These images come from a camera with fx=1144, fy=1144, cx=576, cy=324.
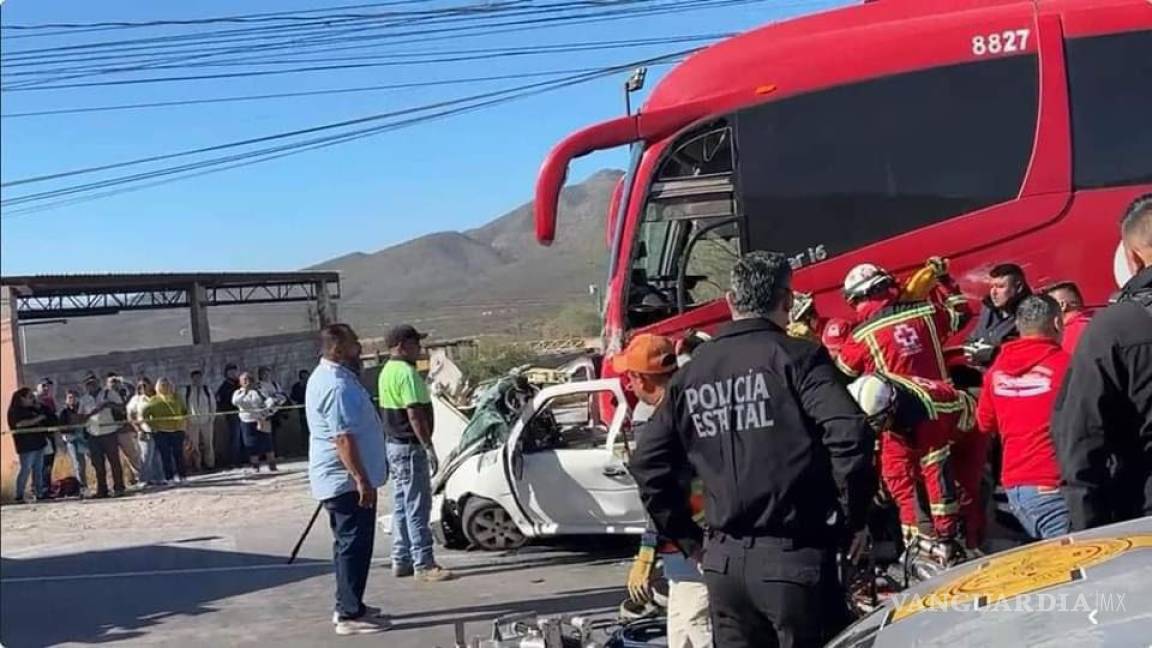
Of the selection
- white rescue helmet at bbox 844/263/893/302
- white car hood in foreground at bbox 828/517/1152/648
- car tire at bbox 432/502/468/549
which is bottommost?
car tire at bbox 432/502/468/549

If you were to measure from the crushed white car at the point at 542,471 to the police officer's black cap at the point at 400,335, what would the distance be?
0.93m

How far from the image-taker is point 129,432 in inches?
512

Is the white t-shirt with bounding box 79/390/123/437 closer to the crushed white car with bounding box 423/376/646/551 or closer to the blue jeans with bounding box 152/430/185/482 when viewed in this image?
the blue jeans with bounding box 152/430/185/482

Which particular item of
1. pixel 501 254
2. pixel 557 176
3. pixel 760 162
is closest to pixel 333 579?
pixel 501 254

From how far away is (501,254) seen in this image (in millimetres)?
8258

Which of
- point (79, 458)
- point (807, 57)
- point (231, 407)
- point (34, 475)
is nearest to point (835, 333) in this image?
point (807, 57)

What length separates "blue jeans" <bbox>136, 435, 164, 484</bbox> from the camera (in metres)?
12.7

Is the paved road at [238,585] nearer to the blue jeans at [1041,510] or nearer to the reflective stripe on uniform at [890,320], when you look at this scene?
the reflective stripe on uniform at [890,320]

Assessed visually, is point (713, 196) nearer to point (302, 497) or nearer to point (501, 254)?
point (501, 254)

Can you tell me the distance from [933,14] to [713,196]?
163 cm

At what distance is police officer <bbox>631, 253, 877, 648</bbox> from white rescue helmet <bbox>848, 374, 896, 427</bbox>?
1867 mm

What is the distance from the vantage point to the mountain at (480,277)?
7.29 metres

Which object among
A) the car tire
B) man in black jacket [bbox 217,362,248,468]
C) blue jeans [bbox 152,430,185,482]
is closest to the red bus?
the car tire

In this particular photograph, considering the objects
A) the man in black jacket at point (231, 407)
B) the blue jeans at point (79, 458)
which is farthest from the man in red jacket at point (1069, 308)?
the blue jeans at point (79, 458)
